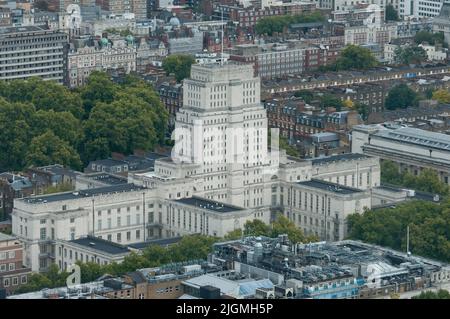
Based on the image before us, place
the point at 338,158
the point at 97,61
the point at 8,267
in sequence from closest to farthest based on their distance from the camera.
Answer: the point at 8,267, the point at 338,158, the point at 97,61

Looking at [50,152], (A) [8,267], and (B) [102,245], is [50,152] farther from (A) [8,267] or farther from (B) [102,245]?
(A) [8,267]

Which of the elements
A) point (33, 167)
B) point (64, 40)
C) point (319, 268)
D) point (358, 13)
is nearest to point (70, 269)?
point (319, 268)

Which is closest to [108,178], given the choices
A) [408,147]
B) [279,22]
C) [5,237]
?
[5,237]

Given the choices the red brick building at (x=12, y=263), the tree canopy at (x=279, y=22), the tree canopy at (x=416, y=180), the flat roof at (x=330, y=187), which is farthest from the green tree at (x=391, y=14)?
the red brick building at (x=12, y=263)

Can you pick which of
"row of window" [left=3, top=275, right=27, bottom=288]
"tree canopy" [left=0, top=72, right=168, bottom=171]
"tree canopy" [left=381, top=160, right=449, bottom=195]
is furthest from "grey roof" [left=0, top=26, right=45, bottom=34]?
"row of window" [left=3, top=275, right=27, bottom=288]

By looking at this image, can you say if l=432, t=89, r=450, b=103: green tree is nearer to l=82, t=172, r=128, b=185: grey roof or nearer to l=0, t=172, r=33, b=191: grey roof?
l=82, t=172, r=128, b=185: grey roof

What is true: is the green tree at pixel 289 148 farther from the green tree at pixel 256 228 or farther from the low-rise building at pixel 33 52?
the low-rise building at pixel 33 52

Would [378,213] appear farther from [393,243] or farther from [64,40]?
[64,40]
